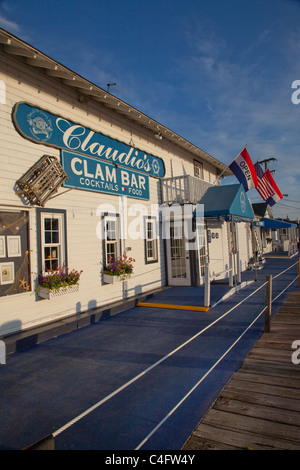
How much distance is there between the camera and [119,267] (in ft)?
29.6

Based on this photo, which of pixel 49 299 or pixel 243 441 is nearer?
pixel 243 441

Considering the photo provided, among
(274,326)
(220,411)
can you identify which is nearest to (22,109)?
(220,411)

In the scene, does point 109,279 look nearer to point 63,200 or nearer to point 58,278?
point 58,278

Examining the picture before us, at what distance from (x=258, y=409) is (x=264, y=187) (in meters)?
16.6

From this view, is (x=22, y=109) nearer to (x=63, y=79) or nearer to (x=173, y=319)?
(x=63, y=79)

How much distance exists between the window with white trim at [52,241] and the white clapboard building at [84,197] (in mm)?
25

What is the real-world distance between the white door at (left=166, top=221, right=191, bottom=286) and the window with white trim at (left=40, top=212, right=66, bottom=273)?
5.46m

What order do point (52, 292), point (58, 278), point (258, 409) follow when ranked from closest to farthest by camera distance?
point (258, 409) < point (52, 292) < point (58, 278)

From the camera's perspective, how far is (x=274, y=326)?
6984mm

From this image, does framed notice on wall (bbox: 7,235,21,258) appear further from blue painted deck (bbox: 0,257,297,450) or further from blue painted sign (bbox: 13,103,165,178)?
blue painted sign (bbox: 13,103,165,178)

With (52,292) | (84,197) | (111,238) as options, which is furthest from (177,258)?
(52,292)

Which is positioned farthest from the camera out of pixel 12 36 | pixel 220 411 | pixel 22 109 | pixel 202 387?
pixel 22 109

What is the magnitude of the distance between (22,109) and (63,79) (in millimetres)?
1710

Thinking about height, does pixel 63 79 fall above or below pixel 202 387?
above
